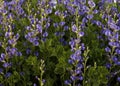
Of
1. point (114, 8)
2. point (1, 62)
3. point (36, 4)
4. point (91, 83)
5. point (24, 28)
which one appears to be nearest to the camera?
point (91, 83)

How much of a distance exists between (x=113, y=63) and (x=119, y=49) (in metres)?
0.15

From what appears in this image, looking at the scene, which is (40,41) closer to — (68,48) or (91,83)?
(68,48)

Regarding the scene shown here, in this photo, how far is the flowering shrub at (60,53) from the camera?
9.72 ft

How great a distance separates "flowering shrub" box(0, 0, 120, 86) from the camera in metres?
2.96

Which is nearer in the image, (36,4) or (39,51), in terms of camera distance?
(39,51)

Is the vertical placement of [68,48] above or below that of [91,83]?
above

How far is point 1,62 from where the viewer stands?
3273 mm

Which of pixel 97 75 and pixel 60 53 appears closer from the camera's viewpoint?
pixel 97 75

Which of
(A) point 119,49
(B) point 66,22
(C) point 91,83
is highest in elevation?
(B) point 66,22

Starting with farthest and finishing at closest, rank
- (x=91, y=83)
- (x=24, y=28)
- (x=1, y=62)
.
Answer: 1. (x=24, y=28)
2. (x=1, y=62)
3. (x=91, y=83)

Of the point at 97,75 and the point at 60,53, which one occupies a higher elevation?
the point at 60,53

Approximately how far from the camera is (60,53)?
3.15 meters

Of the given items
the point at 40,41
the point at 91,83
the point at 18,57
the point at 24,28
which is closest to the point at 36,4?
the point at 24,28

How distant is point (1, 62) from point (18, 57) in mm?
228
